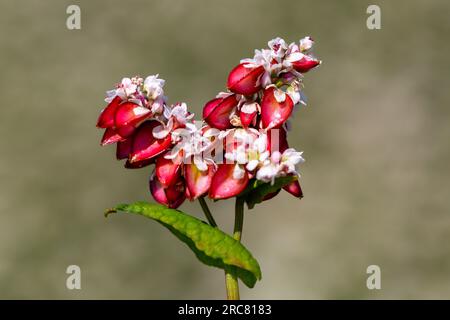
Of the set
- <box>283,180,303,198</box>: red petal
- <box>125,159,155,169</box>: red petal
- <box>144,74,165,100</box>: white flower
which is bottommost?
<box>283,180,303,198</box>: red petal

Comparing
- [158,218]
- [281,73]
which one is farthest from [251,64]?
[158,218]

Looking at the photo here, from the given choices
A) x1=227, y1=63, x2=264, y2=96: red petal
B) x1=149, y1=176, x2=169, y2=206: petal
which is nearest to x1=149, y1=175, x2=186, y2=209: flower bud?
x1=149, y1=176, x2=169, y2=206: petal

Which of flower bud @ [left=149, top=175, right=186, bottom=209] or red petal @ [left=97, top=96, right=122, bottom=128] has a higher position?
red petal @ [left=97, top=96, right=122, bottom=128]

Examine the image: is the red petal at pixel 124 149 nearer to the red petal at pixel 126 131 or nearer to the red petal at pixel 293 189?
the red petal at pixel 126 131

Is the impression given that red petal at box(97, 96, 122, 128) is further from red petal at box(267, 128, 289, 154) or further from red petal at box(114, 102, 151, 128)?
red petal at box(267, 128, 289, 154)

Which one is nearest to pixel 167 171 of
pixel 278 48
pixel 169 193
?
pixel 169 193

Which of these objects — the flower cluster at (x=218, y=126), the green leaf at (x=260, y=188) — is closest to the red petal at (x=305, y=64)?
the flower cluster at (x=218, y=126)

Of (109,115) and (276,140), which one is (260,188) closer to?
(276,140)
